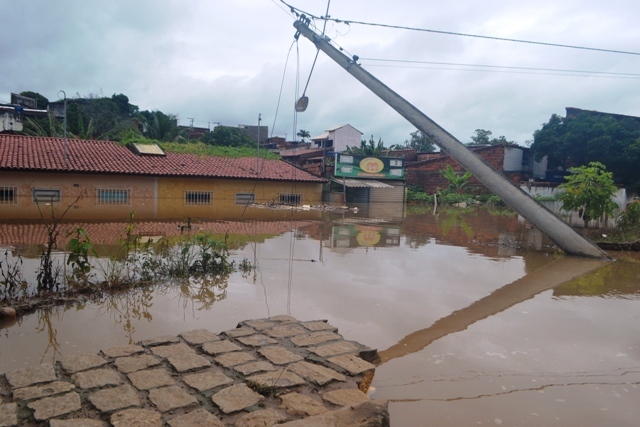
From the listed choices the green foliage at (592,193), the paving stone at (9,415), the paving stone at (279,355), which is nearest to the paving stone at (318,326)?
the paving stone at (279,355)

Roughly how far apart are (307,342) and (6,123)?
33.8 metres

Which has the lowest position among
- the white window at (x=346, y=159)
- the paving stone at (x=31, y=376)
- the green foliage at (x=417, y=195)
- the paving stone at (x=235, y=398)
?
the paving stone at (x=235, y=398)

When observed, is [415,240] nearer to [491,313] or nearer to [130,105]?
[491,313]

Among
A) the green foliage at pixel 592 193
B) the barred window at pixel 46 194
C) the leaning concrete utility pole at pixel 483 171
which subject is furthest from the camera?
the barred window at pixel 46 194

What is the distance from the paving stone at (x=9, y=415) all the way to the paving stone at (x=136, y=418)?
0.53m

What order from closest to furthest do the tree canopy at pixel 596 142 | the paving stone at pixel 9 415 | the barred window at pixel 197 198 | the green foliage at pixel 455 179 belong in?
the paving stone at pixel 9 415, the barred window at pixel 197 198, the tree canopy at pixel 596 142, the green foliage at pixel 455 179

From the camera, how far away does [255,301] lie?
21.4ft

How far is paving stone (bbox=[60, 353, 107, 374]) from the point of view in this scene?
11.4 feet

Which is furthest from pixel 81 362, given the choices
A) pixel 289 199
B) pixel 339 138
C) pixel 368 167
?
pixel 339 138

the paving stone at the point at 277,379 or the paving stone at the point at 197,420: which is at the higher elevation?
the paving stone at the point at 277,379

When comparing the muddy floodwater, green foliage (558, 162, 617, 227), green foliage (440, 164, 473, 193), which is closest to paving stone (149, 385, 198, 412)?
the muddy floodwater

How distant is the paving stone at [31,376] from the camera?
3205 millimetres

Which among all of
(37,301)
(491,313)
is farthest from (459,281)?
(37,301)

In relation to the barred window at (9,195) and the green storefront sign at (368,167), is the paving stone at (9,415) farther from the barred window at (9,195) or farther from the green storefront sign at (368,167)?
the green storefront sign at (368,167)
